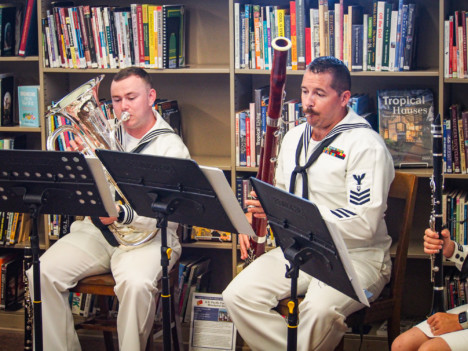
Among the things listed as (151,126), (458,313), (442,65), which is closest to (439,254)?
(458,313)

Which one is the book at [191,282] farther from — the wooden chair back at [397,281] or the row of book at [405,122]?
the wooden chair back at [397,281]

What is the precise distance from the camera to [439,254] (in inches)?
107

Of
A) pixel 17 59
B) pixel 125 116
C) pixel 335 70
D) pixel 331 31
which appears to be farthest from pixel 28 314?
pixel 331 31

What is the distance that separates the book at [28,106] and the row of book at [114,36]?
0.63 feet

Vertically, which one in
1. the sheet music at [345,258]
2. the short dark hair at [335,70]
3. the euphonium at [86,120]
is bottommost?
the sheet music at [345,258]

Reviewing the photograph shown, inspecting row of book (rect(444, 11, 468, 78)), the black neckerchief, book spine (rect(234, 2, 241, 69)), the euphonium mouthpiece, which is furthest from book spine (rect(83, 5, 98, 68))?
row of book (rect(444, 11, 468, 78))

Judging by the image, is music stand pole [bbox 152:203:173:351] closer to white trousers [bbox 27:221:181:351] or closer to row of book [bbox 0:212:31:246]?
white trousers [bbox 27:221:181:351]

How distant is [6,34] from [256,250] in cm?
178

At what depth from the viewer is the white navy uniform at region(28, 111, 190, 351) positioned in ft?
10.2

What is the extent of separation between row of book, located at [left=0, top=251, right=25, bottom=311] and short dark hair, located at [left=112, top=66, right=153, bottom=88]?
1.30 meters

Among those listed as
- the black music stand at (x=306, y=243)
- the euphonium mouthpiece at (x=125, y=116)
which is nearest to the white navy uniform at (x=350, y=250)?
the black music stand at (x=306, y=243)

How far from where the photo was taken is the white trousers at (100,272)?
3.10m

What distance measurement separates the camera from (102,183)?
2.74 metres

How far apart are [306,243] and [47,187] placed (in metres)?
1.03
